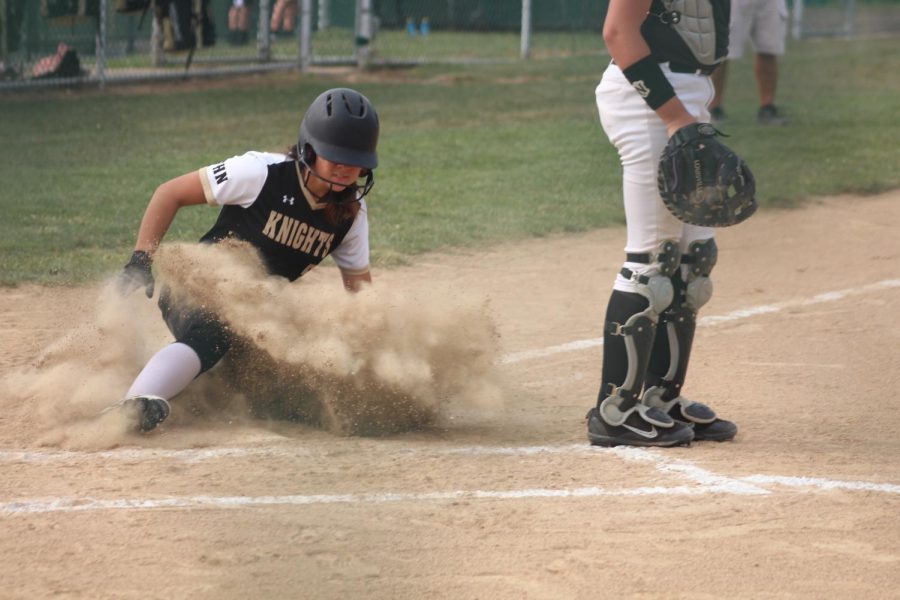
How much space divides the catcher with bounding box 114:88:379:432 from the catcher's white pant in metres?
0.85

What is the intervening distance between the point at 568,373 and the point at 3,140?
723 centimetres

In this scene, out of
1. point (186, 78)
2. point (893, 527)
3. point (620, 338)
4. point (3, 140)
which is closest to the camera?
point (893, 527)

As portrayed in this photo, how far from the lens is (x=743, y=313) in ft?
20.5

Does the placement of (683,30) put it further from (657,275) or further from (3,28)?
(3,28)

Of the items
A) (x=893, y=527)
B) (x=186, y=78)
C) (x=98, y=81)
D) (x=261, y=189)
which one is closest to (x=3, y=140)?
(x=98, y=81)

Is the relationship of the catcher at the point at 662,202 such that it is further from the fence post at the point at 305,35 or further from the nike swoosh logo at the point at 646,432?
the fence post at the point at 305,35

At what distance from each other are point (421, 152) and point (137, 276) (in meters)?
7.04

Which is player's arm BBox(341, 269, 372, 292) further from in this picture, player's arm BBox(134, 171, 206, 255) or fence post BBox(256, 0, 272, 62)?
fence post BBox(256, 0, 272, 62)

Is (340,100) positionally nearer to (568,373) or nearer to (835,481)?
(568,373)

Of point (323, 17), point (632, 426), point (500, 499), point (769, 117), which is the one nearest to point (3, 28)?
point (323, 17)

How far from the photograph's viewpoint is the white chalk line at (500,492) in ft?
11.3

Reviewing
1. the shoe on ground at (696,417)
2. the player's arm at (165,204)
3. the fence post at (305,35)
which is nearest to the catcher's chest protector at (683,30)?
the shoe on ground at (696,417)

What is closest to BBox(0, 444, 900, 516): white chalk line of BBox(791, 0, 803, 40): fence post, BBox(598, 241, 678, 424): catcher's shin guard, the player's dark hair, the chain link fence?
BBox(598, 241, 678, 424): catcher's shin guard

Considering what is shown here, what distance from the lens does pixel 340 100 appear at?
14.3 feet
